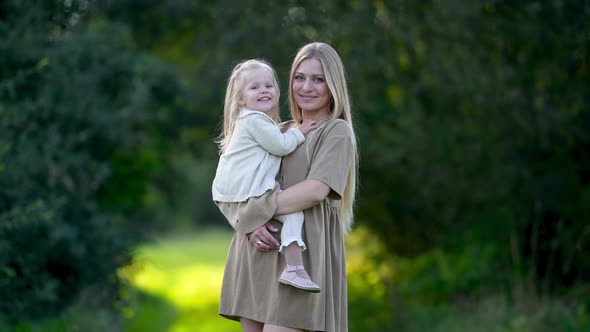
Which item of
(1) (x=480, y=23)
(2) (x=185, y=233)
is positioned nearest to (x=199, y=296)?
(1) (x=480, y=23)

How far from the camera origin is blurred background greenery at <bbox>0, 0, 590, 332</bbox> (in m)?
7.64

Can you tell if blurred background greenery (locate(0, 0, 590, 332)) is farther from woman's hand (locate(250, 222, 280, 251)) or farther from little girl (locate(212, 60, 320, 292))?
woman's hand (locate(250, 222, 280, 251))

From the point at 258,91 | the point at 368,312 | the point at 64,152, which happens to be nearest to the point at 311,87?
the point at 258,91

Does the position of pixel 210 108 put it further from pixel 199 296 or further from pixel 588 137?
pixel 588 137

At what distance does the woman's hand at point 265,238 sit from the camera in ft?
12.1

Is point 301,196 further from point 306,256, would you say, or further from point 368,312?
point 368,312

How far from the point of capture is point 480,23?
8.86 meters

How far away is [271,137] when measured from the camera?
3.71 m

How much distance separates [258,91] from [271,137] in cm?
29

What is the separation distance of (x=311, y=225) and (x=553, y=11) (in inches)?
200

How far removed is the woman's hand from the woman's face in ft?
2.00

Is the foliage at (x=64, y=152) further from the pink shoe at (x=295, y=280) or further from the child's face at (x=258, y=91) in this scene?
the pink shoe at (x=295, y=280)

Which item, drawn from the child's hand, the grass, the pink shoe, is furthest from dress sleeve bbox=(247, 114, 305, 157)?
the grass

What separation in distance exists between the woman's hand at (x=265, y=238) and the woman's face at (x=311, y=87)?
2.00 ft
